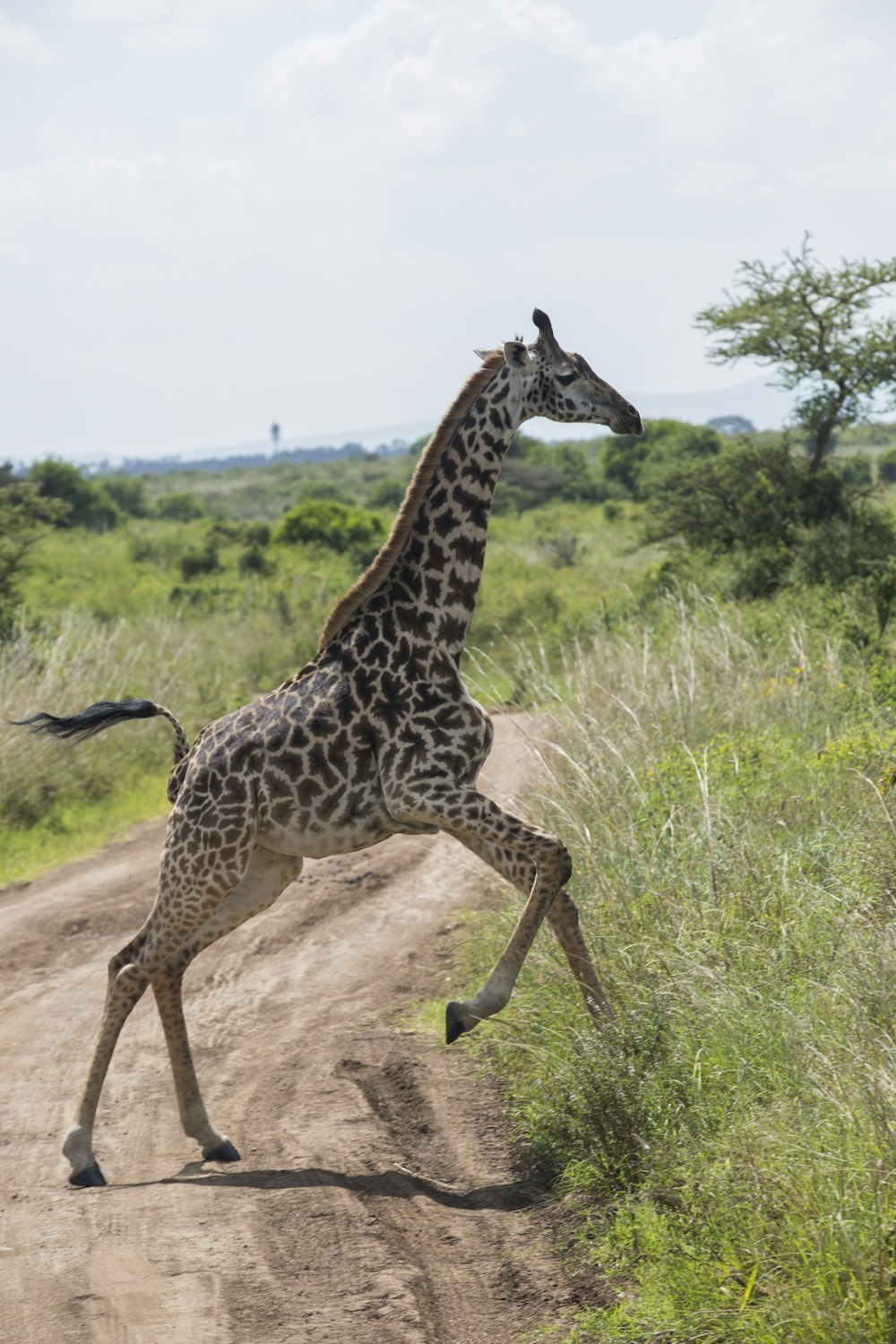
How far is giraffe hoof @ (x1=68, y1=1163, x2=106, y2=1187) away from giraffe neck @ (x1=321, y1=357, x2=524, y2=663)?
8.23 feet

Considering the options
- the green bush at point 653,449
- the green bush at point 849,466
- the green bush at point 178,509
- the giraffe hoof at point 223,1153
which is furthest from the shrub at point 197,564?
the green bush at point 178,509

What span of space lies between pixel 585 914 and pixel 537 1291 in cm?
217

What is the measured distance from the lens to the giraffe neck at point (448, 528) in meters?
5.95

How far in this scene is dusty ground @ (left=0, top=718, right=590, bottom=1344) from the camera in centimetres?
436

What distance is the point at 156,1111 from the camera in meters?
6.35

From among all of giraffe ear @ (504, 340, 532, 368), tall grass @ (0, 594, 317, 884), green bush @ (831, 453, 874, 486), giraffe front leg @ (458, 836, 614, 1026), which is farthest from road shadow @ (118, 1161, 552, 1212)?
green bush @ (831, 453, 874, 486)

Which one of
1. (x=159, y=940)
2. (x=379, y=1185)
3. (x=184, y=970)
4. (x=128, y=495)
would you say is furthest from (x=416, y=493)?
(x=128, y=495)

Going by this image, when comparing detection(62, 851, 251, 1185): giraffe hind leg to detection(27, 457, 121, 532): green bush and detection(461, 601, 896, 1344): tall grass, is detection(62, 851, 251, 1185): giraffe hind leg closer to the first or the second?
detection(461, 601, 896, 1344): tall grass

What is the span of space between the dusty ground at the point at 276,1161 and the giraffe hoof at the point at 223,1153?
0.16ft

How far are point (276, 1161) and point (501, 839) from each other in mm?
1634

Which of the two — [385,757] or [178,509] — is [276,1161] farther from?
[178,509]

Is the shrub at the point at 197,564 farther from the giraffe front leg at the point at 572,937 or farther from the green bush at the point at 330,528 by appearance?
the giraffe front leg at the point at 572,937

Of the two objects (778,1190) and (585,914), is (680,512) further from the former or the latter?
(778,1190)

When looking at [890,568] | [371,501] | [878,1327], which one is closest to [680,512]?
[890,568]
